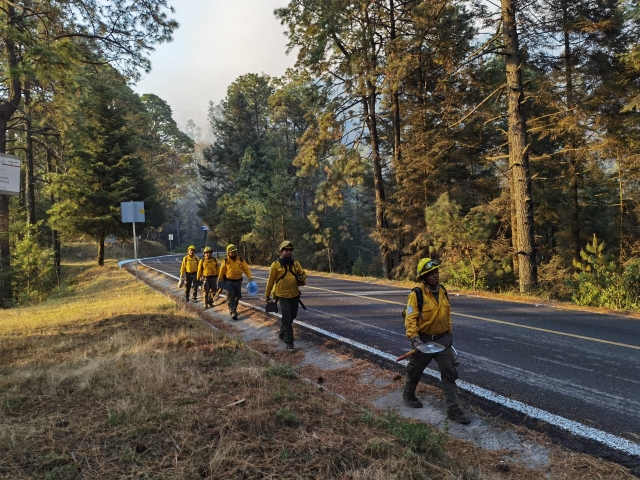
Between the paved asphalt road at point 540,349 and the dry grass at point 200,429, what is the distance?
131 cm

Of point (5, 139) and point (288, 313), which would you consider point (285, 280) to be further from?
point (5, 139)

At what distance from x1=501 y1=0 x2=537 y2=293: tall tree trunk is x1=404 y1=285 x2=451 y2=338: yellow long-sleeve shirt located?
10021 millimetres

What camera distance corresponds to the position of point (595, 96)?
13555mm

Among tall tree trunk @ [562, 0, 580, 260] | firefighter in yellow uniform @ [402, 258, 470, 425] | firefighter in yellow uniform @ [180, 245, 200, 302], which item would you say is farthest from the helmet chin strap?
tall tree trunk @ [562, 0, 580, 260]

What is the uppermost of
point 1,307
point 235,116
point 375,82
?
point 235,116

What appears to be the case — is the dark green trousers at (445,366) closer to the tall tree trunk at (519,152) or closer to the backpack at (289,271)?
the backpack at (289,271)

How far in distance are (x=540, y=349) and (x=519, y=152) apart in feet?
28.9

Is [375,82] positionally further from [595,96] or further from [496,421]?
[496,421]

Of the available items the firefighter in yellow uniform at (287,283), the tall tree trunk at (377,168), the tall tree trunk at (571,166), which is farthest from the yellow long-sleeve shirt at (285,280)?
the tall tree trunk at (377,168)

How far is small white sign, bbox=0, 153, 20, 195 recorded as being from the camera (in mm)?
8133

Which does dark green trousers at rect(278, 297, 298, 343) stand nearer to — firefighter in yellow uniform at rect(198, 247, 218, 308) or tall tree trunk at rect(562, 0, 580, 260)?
firefighter in yellow uniform at rect(198, 247, 218, 308)

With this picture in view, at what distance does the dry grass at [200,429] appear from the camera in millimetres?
3027

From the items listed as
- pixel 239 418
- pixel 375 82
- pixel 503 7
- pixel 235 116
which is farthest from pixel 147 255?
pixel 239 418

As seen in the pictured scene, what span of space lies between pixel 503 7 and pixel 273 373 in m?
13.9
